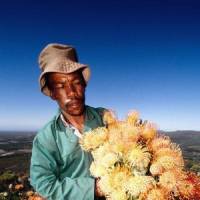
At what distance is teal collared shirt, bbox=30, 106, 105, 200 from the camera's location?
4203 millimetres

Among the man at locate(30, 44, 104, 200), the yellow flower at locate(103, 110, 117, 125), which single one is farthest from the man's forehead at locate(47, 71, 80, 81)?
the yellow flower at locate(103, 110, 117, 125)

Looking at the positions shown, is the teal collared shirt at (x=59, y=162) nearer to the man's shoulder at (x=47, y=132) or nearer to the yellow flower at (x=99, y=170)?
the man's shoulder at (x=47, y=132)

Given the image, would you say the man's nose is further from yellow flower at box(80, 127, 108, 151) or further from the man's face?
yellow flower at box(80, 127, 108, 151)

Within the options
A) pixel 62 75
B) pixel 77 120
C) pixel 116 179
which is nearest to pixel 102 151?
pixel 116 179

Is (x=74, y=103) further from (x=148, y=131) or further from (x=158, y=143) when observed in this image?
(x=158, y=143)

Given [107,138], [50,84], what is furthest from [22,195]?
[107,138]

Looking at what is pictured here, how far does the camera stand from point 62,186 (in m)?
4.20

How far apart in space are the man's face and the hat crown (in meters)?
0.23

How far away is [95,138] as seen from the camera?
3.95 meters

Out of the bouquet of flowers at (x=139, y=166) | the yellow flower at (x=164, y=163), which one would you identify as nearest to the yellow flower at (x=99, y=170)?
the bouquet of flowers at (x=139, y=166)

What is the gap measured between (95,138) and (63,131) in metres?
0.88

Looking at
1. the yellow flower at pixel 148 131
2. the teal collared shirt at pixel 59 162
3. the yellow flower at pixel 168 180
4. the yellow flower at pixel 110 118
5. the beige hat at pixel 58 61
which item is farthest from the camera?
the beige hat at pixel 58 61

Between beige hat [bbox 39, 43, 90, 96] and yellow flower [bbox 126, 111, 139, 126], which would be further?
beige hat [bbox 39, 43, 90, 96]

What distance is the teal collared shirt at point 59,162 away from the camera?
13.8ft
